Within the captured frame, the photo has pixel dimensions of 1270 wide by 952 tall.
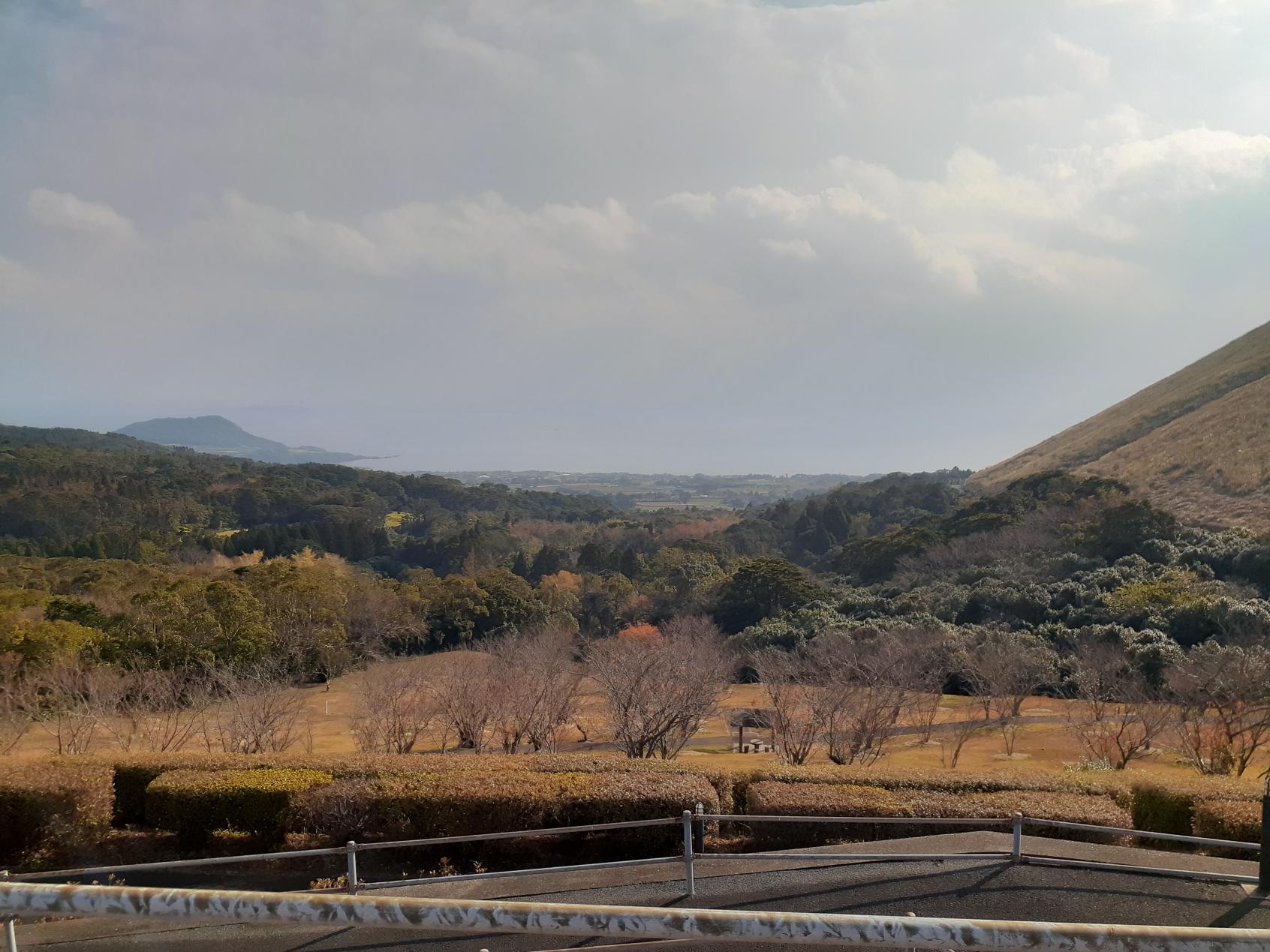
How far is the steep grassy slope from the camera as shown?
47.2 m

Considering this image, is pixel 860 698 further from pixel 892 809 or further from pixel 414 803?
pixel 414 803

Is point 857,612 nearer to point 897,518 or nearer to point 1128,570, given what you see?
point 1128,570

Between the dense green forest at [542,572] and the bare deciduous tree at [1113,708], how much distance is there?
2.29 metres

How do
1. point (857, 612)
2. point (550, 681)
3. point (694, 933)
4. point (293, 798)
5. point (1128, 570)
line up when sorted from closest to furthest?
1. point (694, 933)
2. point (293, 798)
3. point (550, 681)
4. point (1128, 570)
5. point (857, 612)

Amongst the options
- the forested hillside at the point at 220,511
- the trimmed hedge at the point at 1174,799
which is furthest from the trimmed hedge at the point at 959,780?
the forested hillside at the point at 220,511

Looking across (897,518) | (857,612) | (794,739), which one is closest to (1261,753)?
(794,739)

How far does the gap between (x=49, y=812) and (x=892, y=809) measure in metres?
9.77

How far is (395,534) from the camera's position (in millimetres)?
84938

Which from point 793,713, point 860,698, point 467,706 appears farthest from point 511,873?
point 860,698

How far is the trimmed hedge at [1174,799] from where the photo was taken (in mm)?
8773

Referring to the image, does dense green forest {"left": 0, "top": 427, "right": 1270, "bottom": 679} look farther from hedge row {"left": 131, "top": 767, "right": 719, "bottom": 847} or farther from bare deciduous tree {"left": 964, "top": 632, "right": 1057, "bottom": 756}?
hedge row {"left": 131, "top": 767, "right": 719, "bottom": 847}

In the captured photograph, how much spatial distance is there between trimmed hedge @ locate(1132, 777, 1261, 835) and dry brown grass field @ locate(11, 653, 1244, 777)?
23.9 ft

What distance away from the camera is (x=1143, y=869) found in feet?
21.4

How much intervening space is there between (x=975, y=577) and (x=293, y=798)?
4399 cm
